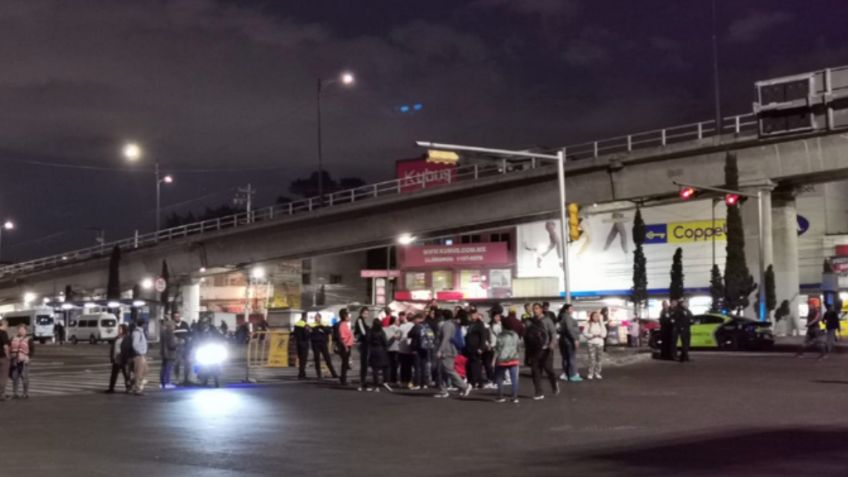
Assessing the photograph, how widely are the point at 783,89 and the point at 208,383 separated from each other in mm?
15198

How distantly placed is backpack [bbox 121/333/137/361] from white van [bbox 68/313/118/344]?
43.4m

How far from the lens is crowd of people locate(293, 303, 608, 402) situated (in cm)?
1778

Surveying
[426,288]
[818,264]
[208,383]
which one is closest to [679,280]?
[818,264]

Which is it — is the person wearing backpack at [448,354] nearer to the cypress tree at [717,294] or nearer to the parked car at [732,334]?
the parked car at [732,334]

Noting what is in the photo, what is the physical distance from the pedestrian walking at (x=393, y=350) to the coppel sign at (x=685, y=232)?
154 ft

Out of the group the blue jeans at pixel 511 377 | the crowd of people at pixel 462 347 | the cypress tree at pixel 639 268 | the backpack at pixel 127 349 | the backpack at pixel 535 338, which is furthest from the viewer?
the cypress tree at pixel 639 268

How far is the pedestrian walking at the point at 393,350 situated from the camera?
2122 centimetres

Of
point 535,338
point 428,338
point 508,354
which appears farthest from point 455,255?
point 508,354

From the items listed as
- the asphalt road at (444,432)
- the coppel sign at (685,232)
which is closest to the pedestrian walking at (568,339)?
the asphalt road at (444,432)

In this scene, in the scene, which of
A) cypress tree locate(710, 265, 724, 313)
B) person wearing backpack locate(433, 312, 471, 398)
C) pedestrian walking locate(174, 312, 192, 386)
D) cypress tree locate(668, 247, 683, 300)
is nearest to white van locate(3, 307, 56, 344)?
cypress tree locate(668, 247, 683, 300)

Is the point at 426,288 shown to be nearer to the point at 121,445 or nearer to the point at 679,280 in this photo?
the point at 679,280

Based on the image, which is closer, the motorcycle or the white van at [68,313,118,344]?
the motorcycle

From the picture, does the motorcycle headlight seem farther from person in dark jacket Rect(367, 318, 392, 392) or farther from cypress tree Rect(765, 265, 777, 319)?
cypress tree Rect(765, 265, 777, 319)

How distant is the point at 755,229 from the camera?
1916 inches
